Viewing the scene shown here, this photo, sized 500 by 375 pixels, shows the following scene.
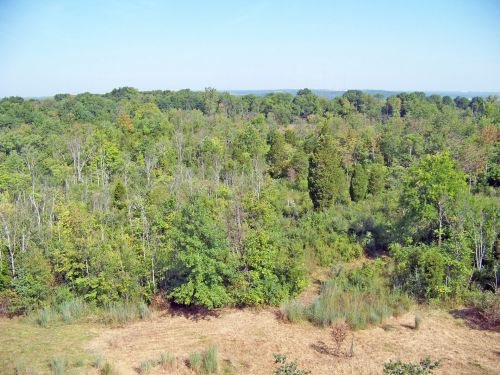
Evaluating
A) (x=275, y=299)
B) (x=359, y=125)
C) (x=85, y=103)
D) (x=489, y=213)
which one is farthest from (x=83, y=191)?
(x=85, y=103)

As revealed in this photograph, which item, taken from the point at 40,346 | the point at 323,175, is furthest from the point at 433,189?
the point at 40,346

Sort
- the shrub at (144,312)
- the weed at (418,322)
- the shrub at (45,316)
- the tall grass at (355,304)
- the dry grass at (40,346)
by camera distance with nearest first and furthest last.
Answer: the dry grass at (40,346), the weed at (418,322), the tall grass at (355,304), the shrub at (45,316), the shrub at (144,312)

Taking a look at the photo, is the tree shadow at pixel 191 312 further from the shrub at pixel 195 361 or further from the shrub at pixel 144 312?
the shrub at pixel 195 361

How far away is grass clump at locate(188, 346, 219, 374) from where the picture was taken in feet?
42.1

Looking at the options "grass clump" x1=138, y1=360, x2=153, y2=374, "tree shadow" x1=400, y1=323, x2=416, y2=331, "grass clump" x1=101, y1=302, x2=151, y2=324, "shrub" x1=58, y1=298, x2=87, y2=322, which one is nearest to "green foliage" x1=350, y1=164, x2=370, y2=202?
"tree shadow" x1=400, y1=323, x2=416, y2=331

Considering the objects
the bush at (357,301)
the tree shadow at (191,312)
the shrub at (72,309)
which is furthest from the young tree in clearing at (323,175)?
the shrub at (72,309)

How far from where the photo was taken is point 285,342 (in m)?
14.6

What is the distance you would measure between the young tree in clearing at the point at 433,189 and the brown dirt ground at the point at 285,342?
191 inches

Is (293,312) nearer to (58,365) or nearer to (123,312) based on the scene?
(123,312)

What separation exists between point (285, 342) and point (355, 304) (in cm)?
338

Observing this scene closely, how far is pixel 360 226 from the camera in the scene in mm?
24266

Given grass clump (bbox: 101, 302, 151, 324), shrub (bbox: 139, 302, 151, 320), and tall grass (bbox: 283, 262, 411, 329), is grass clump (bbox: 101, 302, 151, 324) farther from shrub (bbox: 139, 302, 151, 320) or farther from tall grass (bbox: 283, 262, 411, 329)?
tall grass (bbox: 283, 262, 411, 329)

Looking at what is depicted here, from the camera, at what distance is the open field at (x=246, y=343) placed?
42.9 ft

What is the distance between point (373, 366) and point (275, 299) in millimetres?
5152
